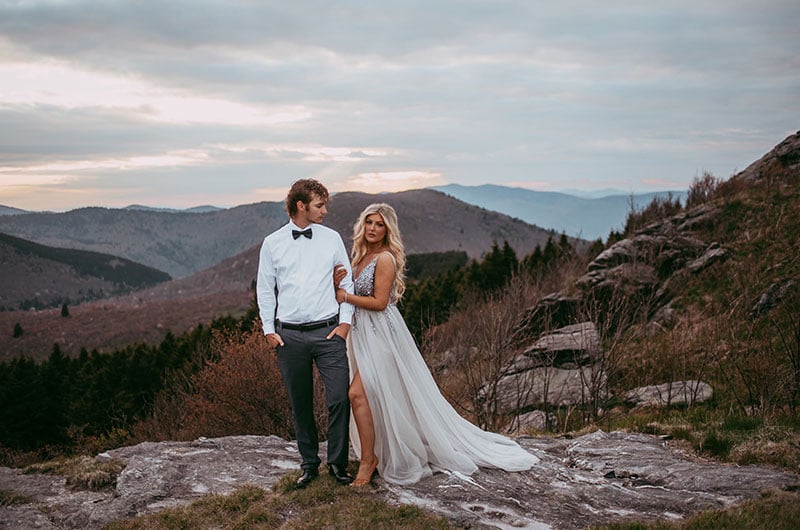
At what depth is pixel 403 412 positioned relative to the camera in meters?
6.15

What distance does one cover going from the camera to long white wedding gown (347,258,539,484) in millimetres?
6012

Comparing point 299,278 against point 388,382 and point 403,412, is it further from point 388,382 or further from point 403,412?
point 403,412

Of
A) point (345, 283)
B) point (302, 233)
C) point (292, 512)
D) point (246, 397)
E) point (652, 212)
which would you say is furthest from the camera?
point (652, 212)

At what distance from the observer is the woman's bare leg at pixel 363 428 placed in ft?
19.3

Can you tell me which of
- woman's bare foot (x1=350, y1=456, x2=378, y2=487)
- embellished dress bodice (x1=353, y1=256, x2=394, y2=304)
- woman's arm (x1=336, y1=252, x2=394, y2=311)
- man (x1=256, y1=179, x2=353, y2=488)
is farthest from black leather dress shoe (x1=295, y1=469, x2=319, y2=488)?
embellished dress bodice (x1=353, y1=256, x2=394, y2=304)

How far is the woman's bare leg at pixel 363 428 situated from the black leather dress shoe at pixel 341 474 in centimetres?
8

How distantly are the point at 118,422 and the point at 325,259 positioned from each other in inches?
1427

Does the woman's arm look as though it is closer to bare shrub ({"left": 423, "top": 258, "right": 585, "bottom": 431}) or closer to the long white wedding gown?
the long white wedding gown

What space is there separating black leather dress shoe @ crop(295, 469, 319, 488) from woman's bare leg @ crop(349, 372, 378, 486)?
1.41 ft

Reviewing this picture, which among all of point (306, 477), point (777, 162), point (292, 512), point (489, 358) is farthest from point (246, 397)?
point (777, 162)

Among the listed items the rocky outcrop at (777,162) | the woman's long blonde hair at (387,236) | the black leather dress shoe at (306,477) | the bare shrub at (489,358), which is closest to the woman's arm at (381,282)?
the woman's long blonde hair at (387,236)

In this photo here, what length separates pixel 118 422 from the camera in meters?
36.7

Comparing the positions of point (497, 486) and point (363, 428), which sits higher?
point (363, 428)

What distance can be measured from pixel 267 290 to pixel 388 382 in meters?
1.50
